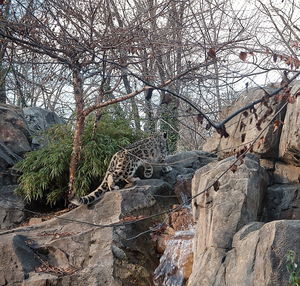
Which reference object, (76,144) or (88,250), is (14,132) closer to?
(76,144)

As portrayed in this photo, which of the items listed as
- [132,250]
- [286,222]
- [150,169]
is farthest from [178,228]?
[286,222]

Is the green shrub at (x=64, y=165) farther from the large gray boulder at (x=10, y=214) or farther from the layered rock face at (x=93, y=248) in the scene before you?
the layered rock face at (x=93, y=248)

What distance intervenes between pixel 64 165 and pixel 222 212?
16.5 ft

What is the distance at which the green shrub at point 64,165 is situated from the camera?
11.6m

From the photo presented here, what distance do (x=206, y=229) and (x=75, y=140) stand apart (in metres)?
4.07

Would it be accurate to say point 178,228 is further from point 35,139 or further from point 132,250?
point 35,139

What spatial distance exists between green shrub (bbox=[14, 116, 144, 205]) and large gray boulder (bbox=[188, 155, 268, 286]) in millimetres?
3438

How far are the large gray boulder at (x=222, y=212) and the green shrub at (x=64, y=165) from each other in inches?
135

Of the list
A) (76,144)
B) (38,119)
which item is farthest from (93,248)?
(38,119)

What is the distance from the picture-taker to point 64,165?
11.9m

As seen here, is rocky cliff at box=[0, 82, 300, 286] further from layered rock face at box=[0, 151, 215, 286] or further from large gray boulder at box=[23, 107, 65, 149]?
large gray boulder at box=[23, 107, 65, 149]

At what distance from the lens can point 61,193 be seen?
39.1ft

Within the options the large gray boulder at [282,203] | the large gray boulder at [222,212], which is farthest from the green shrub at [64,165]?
the large gray boulder at [282,203]

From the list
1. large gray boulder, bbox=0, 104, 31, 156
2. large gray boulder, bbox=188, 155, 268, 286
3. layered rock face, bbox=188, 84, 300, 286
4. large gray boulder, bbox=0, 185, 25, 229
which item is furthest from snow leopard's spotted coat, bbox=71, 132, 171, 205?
large gray boulder, bbox=0, 104, 31, 156
